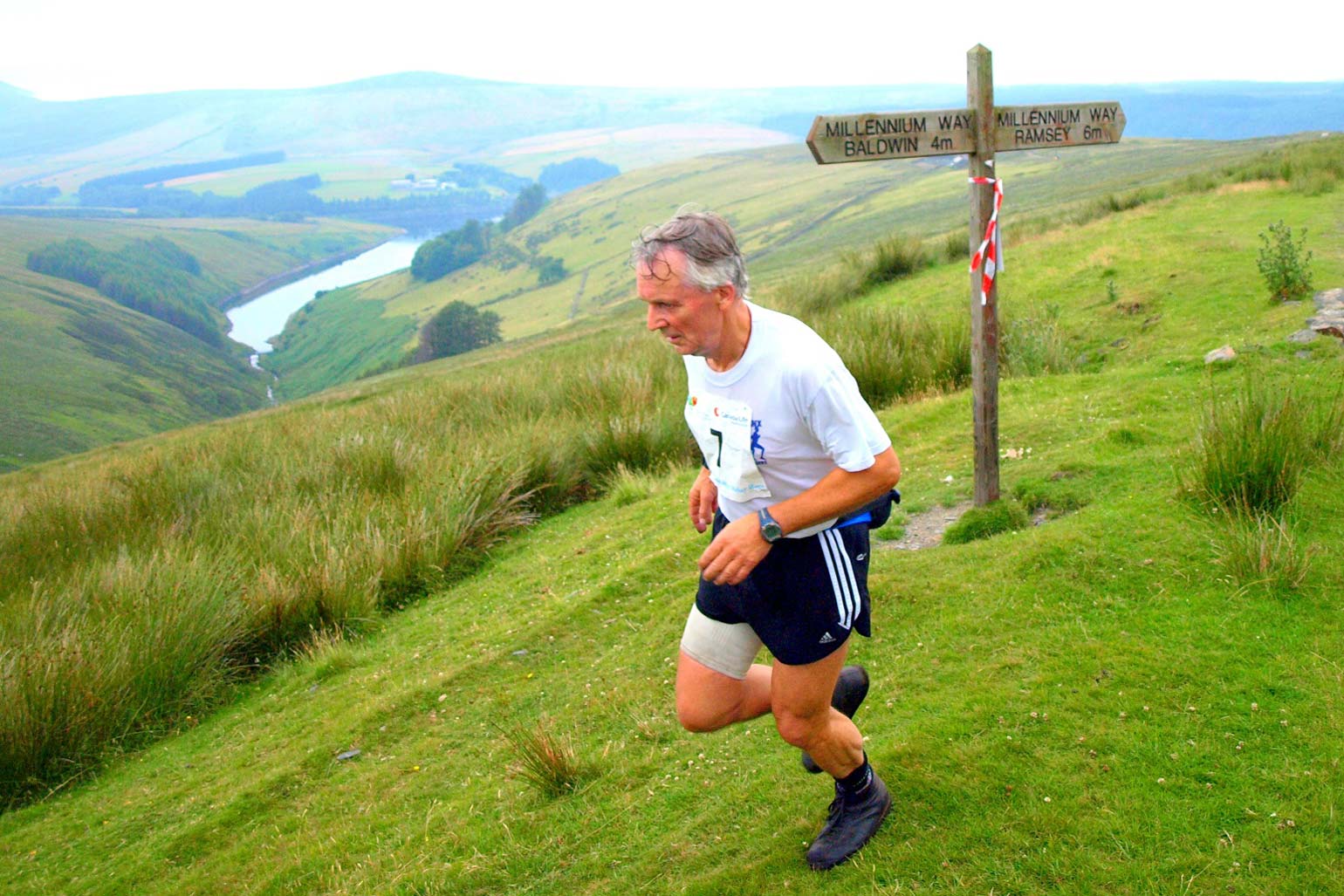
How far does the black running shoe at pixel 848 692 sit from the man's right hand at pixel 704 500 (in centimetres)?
66

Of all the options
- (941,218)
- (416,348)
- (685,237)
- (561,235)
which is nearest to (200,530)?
(685,237)

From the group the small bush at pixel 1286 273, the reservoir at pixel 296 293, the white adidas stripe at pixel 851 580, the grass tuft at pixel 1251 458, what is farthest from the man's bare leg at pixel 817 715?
the reservoir at pixel 296 293

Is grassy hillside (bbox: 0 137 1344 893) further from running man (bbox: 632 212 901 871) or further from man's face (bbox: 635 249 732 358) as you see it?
man's face (bbox: 635 249 732 358)

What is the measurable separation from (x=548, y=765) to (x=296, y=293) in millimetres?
152342

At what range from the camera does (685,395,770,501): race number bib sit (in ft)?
8.54

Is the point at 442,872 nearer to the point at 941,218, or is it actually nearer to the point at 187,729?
the point at 187,729

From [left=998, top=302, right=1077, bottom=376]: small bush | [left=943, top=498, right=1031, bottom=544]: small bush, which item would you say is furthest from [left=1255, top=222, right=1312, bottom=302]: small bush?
[left=943, top=498, right=1031, bottom=544]: small bush

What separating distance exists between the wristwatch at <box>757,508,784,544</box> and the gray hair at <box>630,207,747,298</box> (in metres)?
0.60

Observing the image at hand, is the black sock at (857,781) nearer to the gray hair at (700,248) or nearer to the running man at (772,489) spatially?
the running man at (772,489)

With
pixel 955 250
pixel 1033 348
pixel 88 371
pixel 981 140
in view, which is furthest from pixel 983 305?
pixel 88 371

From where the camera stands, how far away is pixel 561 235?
415ft

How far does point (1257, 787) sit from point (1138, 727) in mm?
397

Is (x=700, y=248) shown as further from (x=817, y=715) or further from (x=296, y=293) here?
(x=296, y=293)

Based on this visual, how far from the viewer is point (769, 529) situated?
2.46 m
